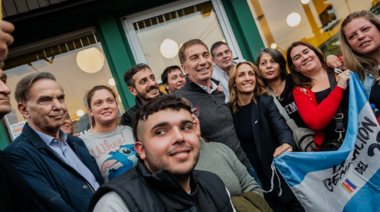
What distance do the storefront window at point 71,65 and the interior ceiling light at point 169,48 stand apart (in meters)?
1.11

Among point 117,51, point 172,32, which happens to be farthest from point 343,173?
point 117,51

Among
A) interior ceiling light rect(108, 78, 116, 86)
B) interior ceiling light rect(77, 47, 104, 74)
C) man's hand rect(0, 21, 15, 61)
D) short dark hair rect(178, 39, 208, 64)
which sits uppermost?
interior ceiling light rect(77, 47, 104, 74)

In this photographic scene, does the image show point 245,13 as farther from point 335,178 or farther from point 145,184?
point 145,184

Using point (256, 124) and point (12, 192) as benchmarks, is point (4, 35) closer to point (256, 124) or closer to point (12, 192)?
point (12, 192)

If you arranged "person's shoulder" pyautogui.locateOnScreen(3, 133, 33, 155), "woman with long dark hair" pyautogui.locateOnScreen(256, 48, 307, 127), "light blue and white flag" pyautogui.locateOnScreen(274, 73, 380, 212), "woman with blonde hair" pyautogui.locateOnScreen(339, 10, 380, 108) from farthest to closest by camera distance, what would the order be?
"woman with long dark hair" pyautogui.locateOnScreen(256, 48, 307, 127) < "woman with blonde hair" pyautogui.locateOnScreen(339, 10, 380, 108) < "light blue and white flag" pyautogui.locateOnScreen(274, 73, 380, 212) < "person's shoulder" pyautogui.locateOnScreen(3, 133, 33, 155)

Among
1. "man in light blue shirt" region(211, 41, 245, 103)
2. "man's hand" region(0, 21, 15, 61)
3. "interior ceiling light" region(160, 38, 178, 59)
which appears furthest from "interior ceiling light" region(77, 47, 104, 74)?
"man's hand" region(0, 21, 15, 61)

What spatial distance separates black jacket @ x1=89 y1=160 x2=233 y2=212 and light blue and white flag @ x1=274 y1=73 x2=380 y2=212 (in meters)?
1.03

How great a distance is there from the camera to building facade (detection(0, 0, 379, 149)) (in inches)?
176

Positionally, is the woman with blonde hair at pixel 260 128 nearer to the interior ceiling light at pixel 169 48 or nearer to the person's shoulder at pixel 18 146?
the interior ceiling light at pixel 169 48

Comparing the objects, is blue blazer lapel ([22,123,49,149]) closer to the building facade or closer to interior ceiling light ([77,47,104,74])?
the building facade

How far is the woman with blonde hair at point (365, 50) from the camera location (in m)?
2.62

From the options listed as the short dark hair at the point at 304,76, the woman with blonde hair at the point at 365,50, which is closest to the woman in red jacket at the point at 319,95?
the short dark hair at the point at 304,76

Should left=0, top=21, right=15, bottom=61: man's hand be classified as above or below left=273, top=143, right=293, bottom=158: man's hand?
above

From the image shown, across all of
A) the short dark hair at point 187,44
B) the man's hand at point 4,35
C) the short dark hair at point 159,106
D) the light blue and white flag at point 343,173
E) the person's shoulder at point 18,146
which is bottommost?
the light blue and white flag at point 343,173
